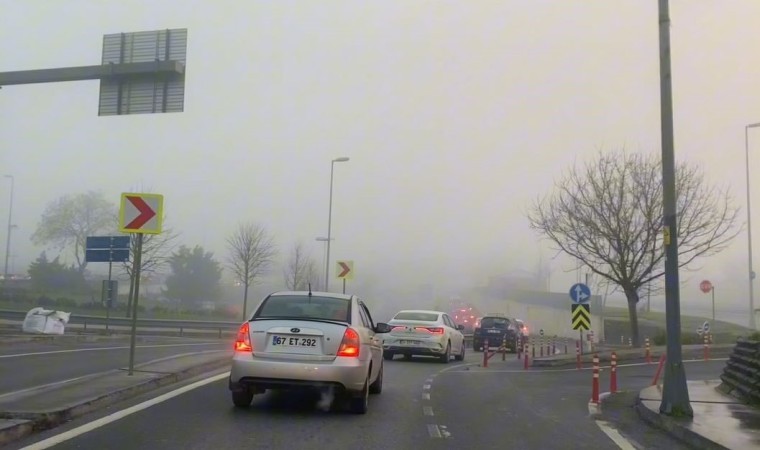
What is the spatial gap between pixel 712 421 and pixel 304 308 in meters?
5.50

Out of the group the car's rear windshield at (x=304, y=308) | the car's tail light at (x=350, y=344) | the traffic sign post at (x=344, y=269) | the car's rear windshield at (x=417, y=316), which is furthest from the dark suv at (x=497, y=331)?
the car's tail light at (x=350, y=344)

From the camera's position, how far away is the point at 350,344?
932 centimetres

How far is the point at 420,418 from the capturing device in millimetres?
9578

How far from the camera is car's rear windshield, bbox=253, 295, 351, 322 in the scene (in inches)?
386

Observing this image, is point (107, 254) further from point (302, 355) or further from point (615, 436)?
point (615, 436)

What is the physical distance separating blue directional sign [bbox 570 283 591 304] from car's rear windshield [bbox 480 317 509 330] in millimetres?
10482

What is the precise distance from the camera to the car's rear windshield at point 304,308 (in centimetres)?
981

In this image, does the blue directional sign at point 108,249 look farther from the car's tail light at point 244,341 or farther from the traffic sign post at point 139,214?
the car's tail light at point 244,341

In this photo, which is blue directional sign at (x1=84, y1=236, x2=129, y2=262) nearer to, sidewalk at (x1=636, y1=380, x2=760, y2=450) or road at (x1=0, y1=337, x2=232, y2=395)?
road at (x1=0, y1=337, x2=232, y2=395)

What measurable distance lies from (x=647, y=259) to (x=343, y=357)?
74.9 ft

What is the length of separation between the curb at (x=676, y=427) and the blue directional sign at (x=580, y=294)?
10.9m

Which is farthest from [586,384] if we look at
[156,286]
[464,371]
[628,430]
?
[156,286]

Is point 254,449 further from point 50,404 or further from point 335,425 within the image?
point 50,404

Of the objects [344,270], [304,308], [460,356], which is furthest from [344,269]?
[304,308]
